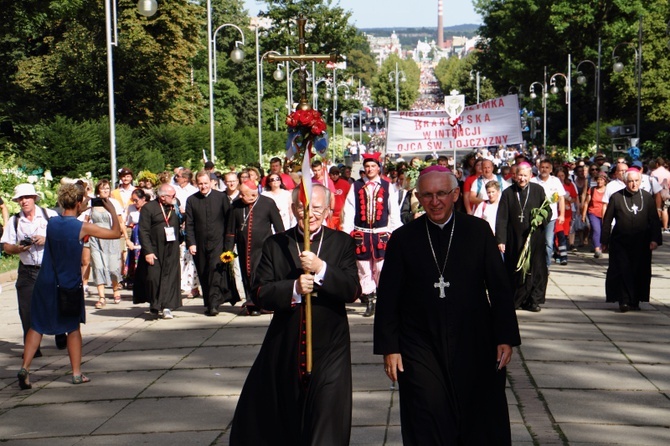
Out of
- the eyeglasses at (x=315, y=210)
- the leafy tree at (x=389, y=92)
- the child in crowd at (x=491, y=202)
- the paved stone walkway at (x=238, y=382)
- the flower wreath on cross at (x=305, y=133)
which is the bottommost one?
the paved stone walkway at (x=238, y=382)

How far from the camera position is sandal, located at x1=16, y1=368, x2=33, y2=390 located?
986 centimetres

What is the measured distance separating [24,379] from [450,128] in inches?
541

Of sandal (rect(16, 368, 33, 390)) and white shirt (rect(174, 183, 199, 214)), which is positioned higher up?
white shirt (rect(174, 183, 199, 214))

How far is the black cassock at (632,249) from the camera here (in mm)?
14164

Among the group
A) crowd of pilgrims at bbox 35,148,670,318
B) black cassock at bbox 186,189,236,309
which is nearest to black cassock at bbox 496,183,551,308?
crowd of pilgrims at bbox 35,148,670,318

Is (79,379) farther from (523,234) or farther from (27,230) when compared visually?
(523,234)

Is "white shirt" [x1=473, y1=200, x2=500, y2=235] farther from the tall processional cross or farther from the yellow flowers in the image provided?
the tall processional cross

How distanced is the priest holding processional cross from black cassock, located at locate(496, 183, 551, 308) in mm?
7856

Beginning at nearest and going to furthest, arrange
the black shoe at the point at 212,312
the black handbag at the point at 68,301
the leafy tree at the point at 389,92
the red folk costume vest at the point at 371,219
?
1. the black handbag at the point at 68,301
2. the red folk costume vest at the point at 371,219
3. the black shoe at the point at 212,312
4. the leafy tree at the point at 389,92

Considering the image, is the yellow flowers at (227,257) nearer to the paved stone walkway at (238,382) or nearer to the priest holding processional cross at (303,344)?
the paved stone walkway at (238,382)

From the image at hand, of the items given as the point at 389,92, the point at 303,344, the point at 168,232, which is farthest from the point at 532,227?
the point at 389,92

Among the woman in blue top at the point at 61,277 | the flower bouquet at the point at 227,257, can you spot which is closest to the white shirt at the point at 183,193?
the flower bouquet at the point at 227,257

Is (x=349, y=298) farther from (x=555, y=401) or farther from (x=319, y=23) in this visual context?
(x=319, y=23)

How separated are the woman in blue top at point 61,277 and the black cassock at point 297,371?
383 centimetres
